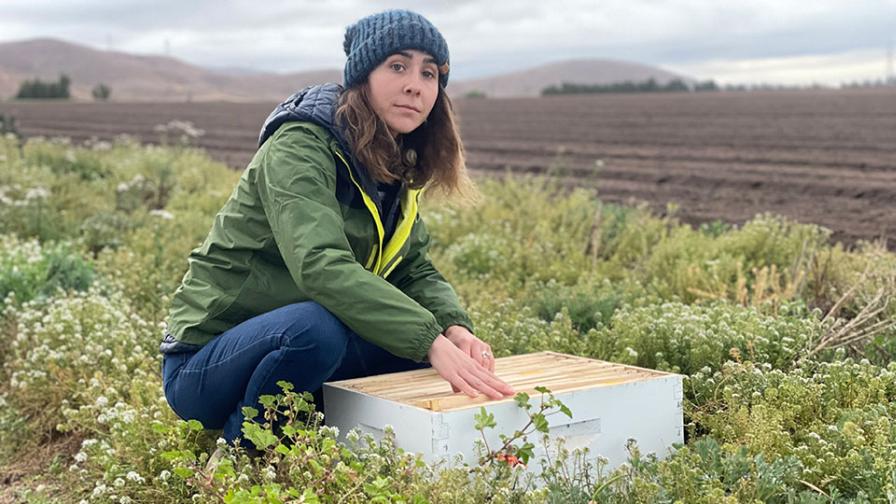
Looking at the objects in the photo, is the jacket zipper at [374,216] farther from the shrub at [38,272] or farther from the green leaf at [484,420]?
the shrub at [38,272]

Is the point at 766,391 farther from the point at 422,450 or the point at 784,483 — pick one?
the point at 422,450

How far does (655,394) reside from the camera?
3812mm

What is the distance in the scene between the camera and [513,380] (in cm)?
390

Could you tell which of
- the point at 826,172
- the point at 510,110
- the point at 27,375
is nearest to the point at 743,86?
the point at 510,110

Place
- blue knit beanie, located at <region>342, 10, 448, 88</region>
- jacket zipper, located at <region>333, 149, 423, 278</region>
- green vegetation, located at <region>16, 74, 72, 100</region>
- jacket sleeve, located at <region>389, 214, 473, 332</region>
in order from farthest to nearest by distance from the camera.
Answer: green vegetation, located at <region>16, 74, 72, 100</region>, jacket sleeve, located at <region>389, 214, 473, 332</region>, jacket zipper, located at <region>333, 149, 423, 278</region>, blue knit beanie, located at <region>342, 10, 448, 88</region>

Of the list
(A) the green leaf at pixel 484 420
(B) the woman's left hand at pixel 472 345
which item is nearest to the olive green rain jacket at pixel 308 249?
(B) the woman's left hand at pixel 472 345

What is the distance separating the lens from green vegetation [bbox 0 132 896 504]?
10.7ft

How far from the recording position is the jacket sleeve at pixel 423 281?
408cm

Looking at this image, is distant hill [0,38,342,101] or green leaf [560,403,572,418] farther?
distant hill [0,38,342,101]

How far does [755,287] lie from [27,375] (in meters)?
3.61

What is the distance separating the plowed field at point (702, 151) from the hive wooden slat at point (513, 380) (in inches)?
214

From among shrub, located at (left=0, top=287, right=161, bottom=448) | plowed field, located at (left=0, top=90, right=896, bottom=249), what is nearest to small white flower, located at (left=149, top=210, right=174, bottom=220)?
shrub, located at (left=0, top=287, right=161, bottom=448)

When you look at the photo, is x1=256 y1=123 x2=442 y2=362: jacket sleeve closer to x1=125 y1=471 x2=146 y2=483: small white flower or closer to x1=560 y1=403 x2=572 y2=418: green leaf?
x1=560 y1=403 x2=572 y2=418: green leaf

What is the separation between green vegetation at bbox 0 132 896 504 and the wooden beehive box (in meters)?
0.06
